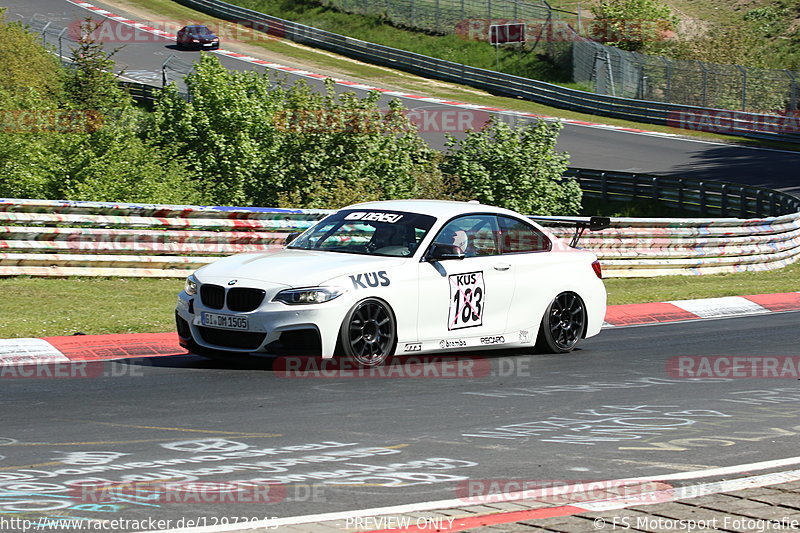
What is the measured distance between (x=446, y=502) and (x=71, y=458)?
236 centimetres

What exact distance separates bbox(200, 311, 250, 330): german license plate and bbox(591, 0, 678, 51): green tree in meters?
53.8

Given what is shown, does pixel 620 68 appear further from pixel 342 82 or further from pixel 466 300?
pixel 466 300

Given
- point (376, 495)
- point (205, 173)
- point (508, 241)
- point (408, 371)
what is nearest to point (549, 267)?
point (508, 241)

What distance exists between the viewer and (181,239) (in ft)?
56.7

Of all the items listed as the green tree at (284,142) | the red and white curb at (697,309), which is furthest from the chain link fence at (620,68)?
the red and white curb at (697,309)

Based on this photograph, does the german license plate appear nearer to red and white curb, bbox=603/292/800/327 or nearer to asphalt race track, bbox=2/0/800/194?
red and white curb, bbox=603/292/800/327

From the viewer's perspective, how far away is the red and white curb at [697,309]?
1571 centimetres

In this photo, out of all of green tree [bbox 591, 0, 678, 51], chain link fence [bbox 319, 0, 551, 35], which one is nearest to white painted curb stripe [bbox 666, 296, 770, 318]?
green tree [bbox 591, 0, 678, 51]

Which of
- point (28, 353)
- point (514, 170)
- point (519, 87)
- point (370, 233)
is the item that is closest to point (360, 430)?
point (370, 233)

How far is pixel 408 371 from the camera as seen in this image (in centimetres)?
1045

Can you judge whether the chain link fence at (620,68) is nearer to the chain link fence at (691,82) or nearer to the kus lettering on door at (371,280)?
the chain link fence at (691,82)

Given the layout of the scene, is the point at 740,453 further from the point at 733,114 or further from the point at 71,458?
the point at 733,114

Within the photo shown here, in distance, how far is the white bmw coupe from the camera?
9867 millimetres

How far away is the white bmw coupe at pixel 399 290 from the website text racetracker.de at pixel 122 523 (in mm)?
4397
